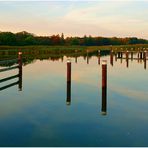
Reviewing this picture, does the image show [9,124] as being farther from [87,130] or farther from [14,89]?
[14,89]

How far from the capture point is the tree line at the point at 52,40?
11069 centimetres

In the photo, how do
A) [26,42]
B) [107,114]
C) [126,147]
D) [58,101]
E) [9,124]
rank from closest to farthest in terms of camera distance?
[126,147] < [9,124] < [107,114] < [58,101] < [26,42]

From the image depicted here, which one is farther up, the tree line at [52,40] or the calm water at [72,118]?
A: the tree line at [52,40]

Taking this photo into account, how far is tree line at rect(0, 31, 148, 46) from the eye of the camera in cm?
11069

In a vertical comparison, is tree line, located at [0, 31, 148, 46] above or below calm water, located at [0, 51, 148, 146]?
above

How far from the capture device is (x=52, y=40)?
152500 millimetres

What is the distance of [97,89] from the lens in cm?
2266

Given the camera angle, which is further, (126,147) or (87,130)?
(87,130)

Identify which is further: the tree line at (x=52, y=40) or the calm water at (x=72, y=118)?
the tree line at (x=52, y=40)

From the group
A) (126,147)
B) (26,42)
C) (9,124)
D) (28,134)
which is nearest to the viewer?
(126,147)

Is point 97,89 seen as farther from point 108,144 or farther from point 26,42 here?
point 26,42

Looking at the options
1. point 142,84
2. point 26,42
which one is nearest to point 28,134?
point 142,84

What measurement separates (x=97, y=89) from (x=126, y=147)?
1240cm

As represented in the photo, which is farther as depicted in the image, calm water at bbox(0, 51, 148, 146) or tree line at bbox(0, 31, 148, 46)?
tree line at bbox(0, 31, 148, 46)
